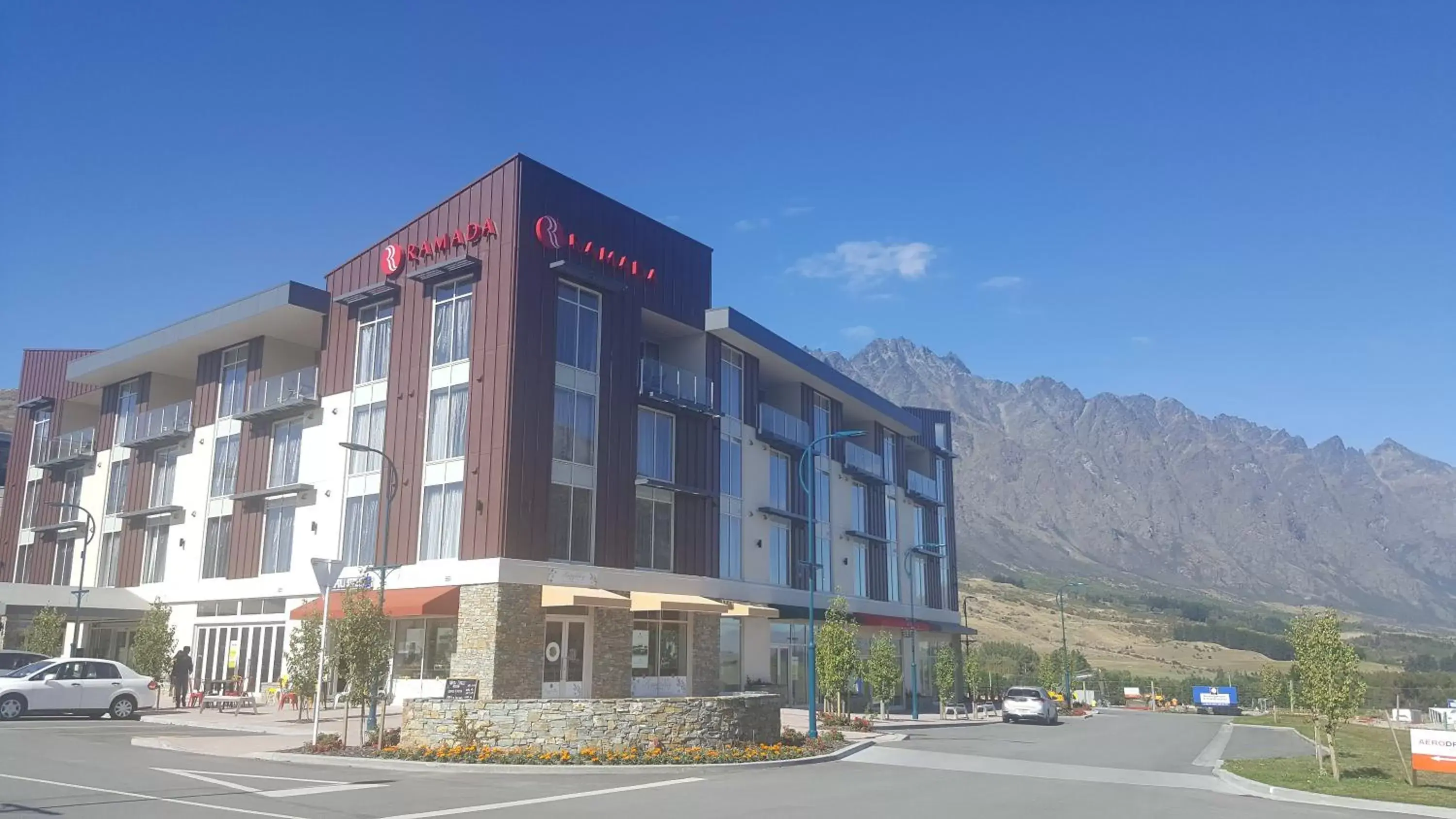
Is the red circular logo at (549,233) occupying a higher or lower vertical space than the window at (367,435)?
higher

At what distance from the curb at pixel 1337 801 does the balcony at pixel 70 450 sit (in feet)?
166

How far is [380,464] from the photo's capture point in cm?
3503

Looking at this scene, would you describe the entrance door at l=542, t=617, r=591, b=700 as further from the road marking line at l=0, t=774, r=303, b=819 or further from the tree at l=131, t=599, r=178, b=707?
the road marking line at l=0, t=774, r=303, b=819

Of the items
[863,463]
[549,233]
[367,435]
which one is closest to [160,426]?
[367,435]

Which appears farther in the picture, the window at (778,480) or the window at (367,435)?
the window at (778,480)

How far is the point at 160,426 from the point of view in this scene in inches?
1770

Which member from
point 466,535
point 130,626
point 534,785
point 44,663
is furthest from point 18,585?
point 534,785

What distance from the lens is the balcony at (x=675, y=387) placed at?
36.3m

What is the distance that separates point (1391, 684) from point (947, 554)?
54754 millimetres

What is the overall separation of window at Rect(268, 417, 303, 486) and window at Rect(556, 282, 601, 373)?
11776 millimetres

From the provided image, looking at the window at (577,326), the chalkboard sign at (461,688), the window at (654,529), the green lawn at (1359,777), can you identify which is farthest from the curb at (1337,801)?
the window at (577,326)

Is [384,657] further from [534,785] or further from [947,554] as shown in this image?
[947,554]

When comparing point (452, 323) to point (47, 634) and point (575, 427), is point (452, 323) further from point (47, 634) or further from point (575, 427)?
point (47, 634)

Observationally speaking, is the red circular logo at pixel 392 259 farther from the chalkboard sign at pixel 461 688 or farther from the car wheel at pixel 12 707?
the chalkboard sign at pixel 461 688
